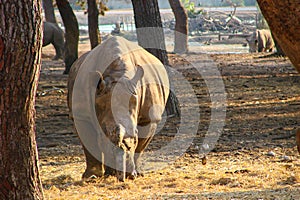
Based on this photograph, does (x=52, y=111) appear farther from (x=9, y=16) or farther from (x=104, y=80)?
(x=9, y=16)

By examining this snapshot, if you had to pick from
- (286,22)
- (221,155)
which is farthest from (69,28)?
(286,22)

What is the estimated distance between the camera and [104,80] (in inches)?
310

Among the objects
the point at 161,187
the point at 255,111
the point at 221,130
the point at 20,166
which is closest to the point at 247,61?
the point at 255,111

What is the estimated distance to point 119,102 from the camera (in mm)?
7734

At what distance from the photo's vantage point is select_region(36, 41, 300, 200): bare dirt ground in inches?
302

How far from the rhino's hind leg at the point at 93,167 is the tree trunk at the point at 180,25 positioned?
73.6ft

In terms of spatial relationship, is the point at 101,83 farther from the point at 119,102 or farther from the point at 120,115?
the point at 120,115

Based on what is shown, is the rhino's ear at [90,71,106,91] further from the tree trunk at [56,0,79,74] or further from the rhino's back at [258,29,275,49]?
the rhino's back at [258,29,275,49]

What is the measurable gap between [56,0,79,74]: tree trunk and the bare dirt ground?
205 centimetres

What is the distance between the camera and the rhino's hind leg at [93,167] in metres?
8.65

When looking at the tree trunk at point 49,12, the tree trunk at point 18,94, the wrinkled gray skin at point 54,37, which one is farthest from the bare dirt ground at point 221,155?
the tree trunk at point 49,12

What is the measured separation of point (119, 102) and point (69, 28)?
13329mm

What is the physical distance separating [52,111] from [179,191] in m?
7.50

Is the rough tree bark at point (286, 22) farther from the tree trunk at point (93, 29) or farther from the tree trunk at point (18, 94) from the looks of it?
the tree trunk at point (93, 29)
